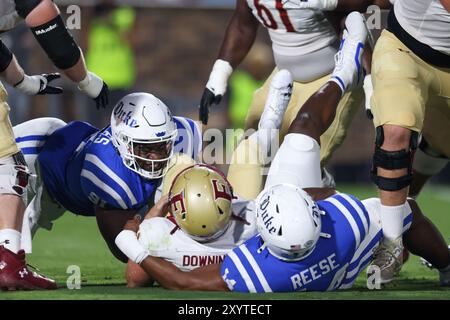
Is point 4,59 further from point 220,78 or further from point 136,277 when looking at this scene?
point 136,277

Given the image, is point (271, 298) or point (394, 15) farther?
point (394, 15)

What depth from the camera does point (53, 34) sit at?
18.5ft

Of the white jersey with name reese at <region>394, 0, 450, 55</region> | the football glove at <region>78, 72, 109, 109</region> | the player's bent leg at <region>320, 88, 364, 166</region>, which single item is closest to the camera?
the white jersey with name reese at <region>394, 0, 450, 55</region>

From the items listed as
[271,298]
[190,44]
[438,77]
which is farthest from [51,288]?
[190,44]

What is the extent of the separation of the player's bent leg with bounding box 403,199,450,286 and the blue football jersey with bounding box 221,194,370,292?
1.92ft

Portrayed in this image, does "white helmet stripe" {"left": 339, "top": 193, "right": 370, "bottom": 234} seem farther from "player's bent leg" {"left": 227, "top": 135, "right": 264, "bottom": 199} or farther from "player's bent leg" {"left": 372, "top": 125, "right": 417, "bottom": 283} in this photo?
"player's bent leg" {"left": 227, "top": 135, "right": 264, "bottom": 199}

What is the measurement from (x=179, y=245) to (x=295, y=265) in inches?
22.2

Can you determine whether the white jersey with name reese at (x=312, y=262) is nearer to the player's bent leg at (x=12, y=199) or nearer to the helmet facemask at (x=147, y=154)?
the helmet facemask at (x=147, y=154)

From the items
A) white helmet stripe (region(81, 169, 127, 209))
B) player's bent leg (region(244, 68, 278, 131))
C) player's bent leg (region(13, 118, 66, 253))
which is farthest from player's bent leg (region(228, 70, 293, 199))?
player's bent leg (region(13, 118, 66, 253))

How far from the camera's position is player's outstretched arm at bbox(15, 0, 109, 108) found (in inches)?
218

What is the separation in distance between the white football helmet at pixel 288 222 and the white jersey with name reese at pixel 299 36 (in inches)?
66.5

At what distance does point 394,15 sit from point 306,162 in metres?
0.88
